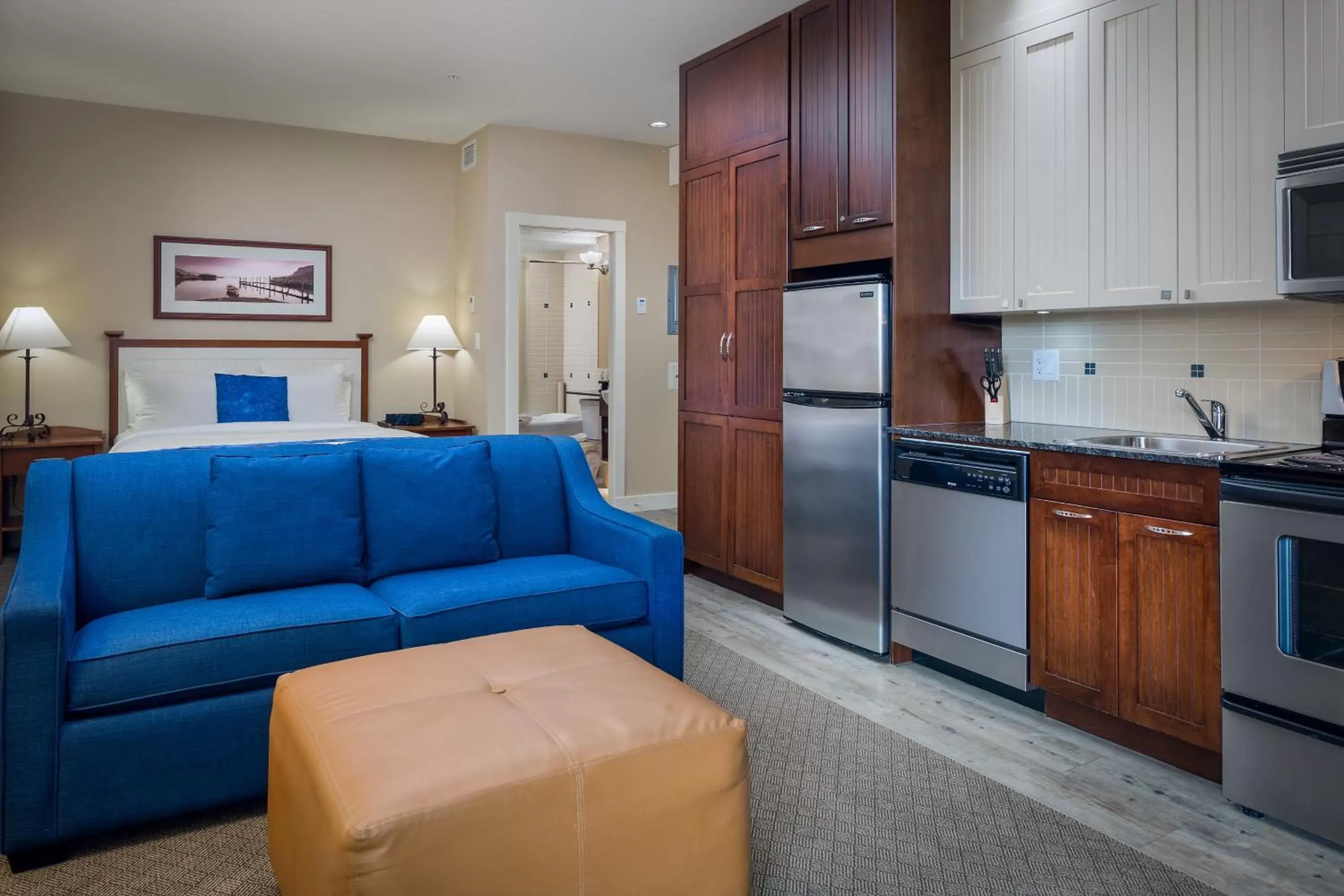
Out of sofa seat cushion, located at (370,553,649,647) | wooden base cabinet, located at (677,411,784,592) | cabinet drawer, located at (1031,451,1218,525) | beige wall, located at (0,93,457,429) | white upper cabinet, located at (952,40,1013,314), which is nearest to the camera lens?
cabinet drawer, located at (1031,451,1218,525)

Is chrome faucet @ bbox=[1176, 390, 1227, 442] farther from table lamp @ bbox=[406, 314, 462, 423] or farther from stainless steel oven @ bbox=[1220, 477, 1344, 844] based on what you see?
table lamp @ bbox=[406, 314, 462, 423]

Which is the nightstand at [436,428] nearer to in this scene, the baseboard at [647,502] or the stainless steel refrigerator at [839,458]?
the baseboard at [647,502]

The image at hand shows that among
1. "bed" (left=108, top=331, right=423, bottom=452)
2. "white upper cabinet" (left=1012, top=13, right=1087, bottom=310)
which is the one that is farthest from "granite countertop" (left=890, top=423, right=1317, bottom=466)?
"bed" (left=108, top=331, right=423, bottom=452)

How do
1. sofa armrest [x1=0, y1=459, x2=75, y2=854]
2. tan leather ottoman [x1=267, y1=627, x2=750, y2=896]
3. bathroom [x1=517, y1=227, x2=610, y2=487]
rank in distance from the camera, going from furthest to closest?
1. bathroom [x1=517, y1=227, x2=610, y2=487]
2. sofa armrest [x1=0, y1=459, x2=75, y2=854]
3. tan leather ottoman [x1=267, y1=627, x2=750, y2=896]

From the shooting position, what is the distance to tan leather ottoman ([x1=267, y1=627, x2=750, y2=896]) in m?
1.35

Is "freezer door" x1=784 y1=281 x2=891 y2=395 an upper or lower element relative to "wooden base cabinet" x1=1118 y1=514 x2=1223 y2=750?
upper

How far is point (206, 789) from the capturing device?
6.96ft

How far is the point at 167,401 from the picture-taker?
5414 mm

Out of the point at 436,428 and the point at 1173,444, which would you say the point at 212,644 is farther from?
the point at 436,428

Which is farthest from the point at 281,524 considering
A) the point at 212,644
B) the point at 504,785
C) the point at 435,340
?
the point at 435,340

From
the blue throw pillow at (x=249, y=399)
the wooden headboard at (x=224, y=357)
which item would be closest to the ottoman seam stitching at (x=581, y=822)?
the blue throw pillow at (x=249, y=399)

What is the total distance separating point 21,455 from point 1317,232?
5797mm

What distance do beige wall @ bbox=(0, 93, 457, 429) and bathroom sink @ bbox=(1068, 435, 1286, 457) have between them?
498cm

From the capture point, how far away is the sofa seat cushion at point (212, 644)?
2027mm
